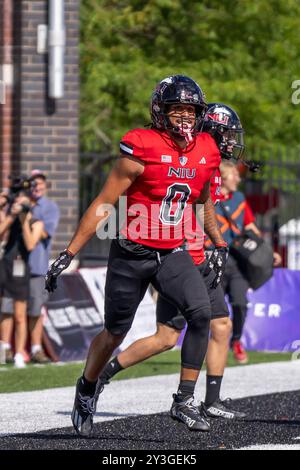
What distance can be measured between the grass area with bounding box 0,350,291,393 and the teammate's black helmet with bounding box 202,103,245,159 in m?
3.10

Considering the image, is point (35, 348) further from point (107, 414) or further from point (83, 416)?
point (83, 416)

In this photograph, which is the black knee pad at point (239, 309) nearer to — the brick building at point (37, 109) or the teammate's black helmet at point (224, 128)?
the brick building at point (37, 109)

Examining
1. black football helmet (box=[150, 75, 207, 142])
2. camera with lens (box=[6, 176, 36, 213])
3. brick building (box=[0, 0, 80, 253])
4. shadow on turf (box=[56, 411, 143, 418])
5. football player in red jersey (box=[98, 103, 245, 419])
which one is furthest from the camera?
brick building (box=[0, 0, 80, 253])

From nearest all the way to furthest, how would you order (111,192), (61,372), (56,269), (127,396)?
(56,269) < (111,192) < (127,396) < (61,372)

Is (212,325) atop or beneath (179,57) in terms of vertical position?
beneath

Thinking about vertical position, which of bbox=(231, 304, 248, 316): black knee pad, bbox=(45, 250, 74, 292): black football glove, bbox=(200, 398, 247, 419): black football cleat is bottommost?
bbox=(231, 304, 248, 316): black knee pad

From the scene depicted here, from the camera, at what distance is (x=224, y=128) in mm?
9188

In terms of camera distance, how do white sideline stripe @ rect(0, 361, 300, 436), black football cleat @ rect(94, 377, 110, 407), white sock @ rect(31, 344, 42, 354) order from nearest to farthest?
black football cleat @ rect(94, 377, 110, 407)
white sideline stripe @ rect(0, 361, 300, 436)
white sock @ rect(31, 344, 42, 354)

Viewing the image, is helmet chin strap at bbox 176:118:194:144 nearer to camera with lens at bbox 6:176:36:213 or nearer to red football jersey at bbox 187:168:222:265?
red football jersey at bbox 187:168:222:265

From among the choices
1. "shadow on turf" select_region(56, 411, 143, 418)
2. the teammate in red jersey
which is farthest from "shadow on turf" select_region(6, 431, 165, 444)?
"shadow on turf" select_region(56, 411, 143, 418)

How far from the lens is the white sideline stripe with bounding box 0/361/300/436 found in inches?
360

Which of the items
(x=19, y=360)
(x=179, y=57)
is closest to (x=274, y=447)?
(x=19, y=360)

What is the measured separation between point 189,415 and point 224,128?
7.20 feet
